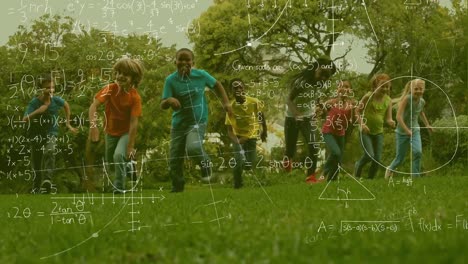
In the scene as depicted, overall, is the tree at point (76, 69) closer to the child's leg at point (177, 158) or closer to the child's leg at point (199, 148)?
the child's leg at point (177, 158)

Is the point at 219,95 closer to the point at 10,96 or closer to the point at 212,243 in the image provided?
the point at 10,96

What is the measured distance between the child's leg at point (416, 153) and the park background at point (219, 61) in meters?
0.11

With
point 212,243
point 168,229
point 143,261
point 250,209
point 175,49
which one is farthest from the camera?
point 175,49

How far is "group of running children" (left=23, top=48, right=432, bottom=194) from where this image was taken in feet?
23.2

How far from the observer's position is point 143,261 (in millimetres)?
4328

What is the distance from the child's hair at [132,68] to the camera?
22.9 feet

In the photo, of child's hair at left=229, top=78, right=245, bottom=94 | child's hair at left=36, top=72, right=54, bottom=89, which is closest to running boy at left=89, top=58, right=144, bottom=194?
child's hair at left=36, top=72, right=54, bottom=89

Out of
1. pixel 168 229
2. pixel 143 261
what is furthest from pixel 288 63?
pixel 143 261

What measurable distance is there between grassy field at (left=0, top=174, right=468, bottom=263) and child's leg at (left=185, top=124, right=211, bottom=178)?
210mm

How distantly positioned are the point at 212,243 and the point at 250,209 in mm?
1713

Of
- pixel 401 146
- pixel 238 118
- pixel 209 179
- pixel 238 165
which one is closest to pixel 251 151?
pixel 238 165

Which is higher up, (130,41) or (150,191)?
(130,41)

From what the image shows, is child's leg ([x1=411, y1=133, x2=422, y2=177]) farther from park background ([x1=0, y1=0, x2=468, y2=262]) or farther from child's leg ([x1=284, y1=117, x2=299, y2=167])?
child's leg ([x1=284, y1=117, x2=299, y2=167])

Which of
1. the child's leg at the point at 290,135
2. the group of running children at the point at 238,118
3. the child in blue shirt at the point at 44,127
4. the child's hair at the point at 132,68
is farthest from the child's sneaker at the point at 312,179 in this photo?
the child in blue shirt at the point at 44,127
